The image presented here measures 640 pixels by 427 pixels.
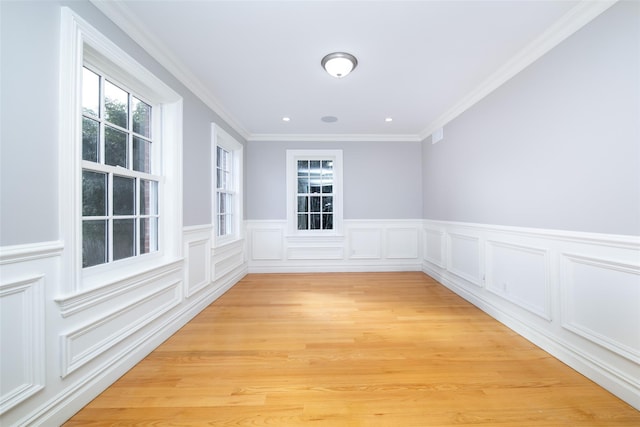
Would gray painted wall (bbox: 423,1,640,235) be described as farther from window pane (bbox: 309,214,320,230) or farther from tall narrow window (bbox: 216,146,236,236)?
tall narrow window (bbox: 216,146,236,236)

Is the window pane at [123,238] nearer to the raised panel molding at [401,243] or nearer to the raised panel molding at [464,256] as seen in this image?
the raised panel molding at [464,256]

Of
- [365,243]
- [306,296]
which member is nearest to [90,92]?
[306,296]

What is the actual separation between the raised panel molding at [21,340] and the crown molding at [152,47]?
157 cm

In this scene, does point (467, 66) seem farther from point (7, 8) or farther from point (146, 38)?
point (7, 8)

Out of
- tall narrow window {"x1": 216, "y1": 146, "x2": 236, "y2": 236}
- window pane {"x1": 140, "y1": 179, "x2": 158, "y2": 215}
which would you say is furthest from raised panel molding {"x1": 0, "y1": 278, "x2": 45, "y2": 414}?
tall narrow window {"x1": 216, "y1": 146, "x2": 236, "y2": 236}

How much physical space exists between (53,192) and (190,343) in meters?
1.49

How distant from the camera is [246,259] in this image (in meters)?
4.46

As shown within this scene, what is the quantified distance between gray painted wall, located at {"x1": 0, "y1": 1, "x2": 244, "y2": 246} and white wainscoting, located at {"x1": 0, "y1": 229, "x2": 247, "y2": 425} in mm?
131

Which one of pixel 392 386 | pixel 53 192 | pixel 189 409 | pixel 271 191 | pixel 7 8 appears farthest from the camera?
pixel 271 191

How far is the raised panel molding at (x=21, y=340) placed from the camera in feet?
3.63

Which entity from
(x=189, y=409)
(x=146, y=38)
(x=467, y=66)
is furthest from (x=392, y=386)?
(x=146, y=38)

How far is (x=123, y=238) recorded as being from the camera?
6.26ft

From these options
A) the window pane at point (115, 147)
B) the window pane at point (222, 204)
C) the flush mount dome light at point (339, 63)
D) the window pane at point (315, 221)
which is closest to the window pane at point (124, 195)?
the window pane at point (115, 147)

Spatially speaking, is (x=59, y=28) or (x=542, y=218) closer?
(x=59, y=28)
